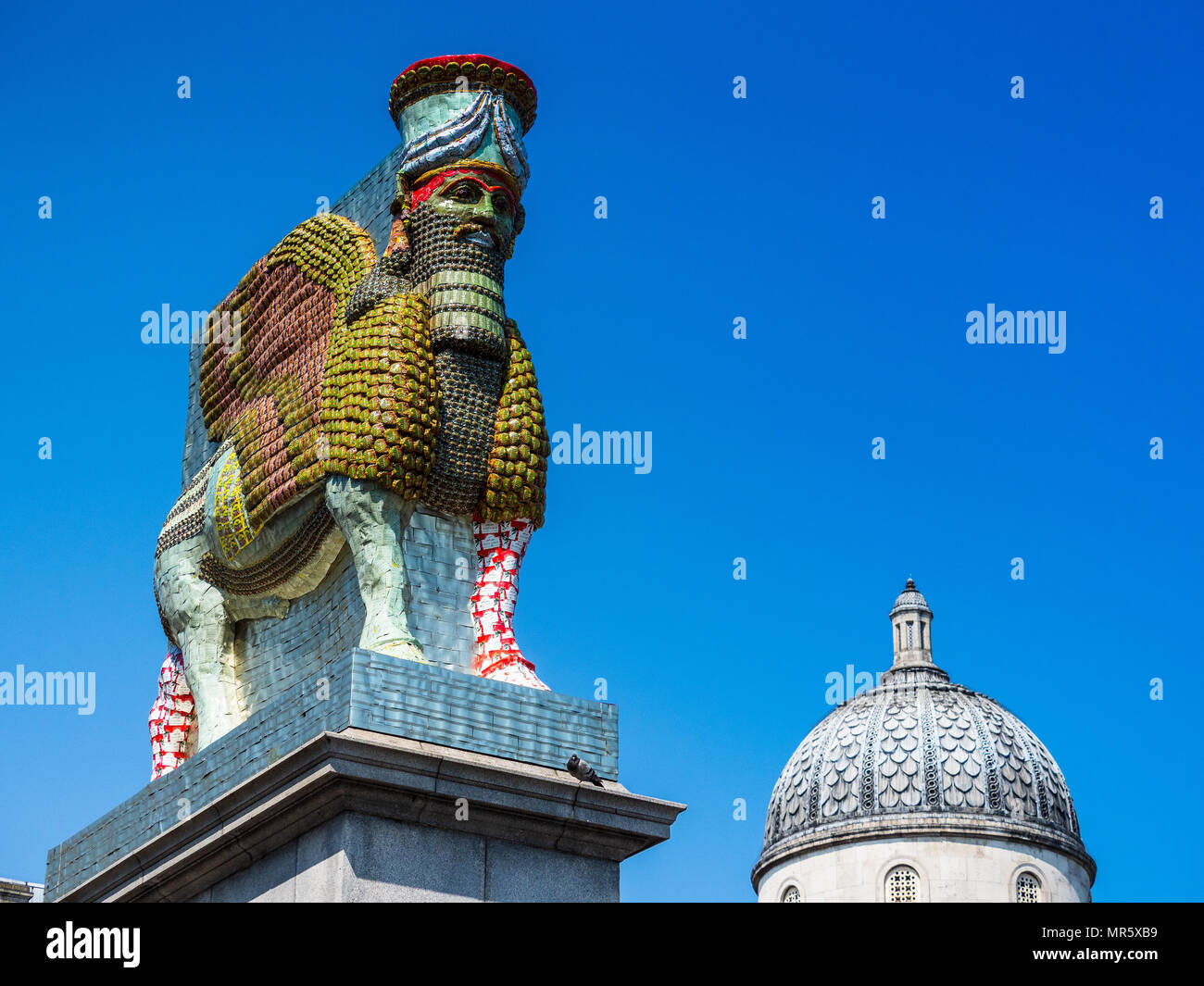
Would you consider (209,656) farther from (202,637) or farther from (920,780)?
(920,780)

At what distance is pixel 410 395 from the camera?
18750mm

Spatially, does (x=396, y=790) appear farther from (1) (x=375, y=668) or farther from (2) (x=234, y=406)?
(2) (x=234, y=406)

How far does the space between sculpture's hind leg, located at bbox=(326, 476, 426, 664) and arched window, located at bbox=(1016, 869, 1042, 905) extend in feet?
175

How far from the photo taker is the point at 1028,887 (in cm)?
6881

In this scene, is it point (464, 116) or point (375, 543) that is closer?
point (375, 543)

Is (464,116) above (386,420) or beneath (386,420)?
above

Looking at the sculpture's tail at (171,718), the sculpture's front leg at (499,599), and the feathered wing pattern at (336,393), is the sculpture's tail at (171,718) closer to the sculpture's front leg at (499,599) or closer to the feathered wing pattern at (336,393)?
the feathered wing pattern at (336,393)

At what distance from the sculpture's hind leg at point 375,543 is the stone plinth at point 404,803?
3.14 feet

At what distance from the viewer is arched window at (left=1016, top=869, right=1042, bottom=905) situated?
68.4m

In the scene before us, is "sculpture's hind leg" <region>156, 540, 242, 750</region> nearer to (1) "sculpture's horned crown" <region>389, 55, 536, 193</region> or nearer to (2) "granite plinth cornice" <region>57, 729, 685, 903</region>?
(2) "granite plinth cornice" <region>57, 729, 685, 903</region>

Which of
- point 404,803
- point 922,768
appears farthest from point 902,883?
point 404,803

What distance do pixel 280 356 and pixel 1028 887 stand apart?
5291 cm

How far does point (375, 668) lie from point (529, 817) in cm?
183
